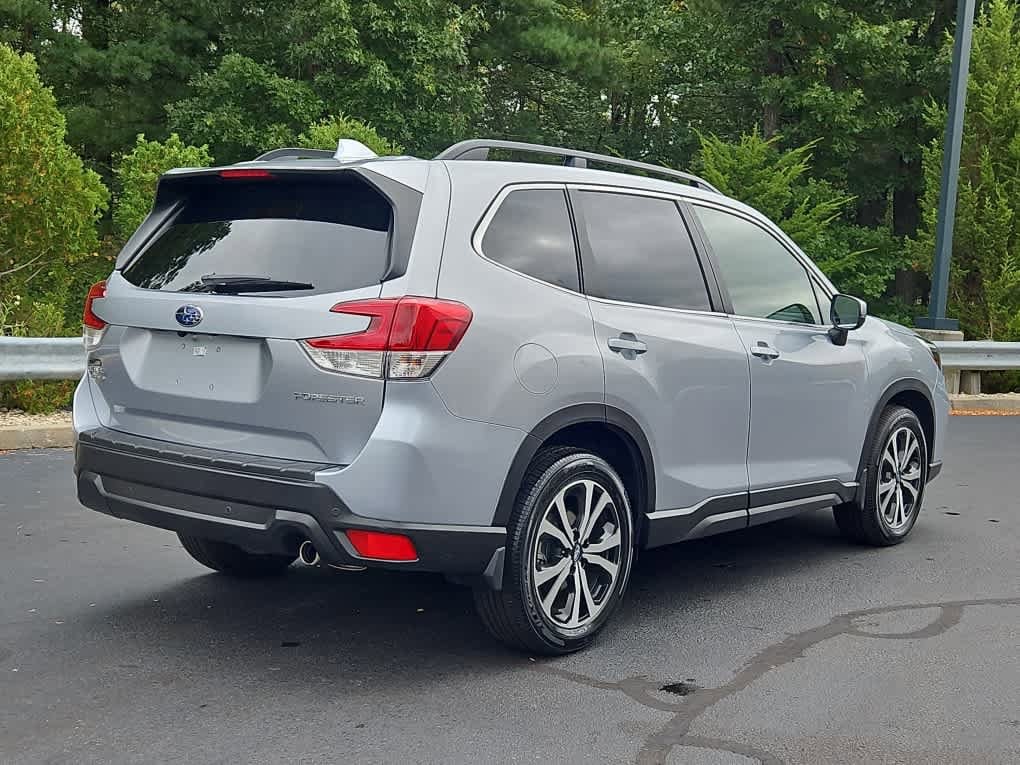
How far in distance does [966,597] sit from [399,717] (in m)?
3.08

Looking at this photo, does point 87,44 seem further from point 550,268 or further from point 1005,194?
point 550,268

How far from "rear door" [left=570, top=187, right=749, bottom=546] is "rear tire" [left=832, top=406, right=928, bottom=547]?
1383mm

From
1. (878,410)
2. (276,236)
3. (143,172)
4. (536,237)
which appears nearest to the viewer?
(276,236)

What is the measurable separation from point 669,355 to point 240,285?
1787 mm

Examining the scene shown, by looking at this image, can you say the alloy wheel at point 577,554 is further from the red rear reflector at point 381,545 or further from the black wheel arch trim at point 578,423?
the red rear reflector at point 381,545

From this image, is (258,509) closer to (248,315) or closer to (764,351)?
(248,315)

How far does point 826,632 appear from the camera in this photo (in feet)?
17.4

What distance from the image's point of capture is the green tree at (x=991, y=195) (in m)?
17.1

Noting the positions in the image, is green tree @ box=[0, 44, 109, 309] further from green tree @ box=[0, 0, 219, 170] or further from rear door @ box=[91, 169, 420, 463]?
green tree @ box=[0, 0, 219, 170]

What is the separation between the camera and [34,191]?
11852 mm

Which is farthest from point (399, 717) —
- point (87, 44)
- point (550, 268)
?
point (87, 44)

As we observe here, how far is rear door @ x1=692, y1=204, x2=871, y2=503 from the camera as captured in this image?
Result: 229 inches

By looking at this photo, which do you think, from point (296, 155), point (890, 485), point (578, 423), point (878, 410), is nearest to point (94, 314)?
point (296, 155)

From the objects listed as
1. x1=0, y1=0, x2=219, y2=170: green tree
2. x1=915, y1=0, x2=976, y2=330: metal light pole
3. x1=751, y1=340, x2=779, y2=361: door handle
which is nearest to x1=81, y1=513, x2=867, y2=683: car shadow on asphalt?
x1=751, y1=340, x2=779, y2=361: door handle
